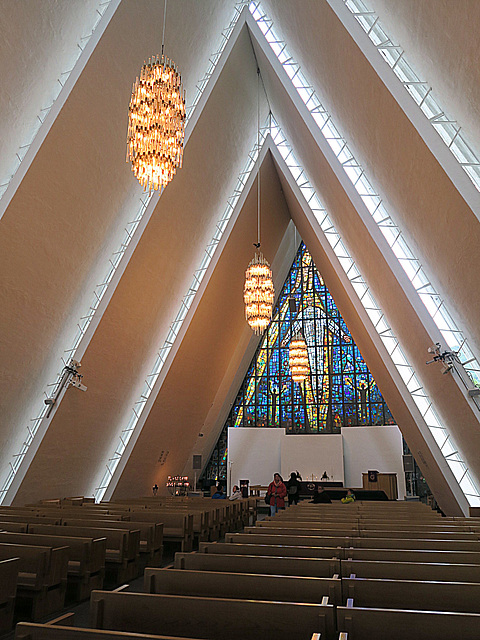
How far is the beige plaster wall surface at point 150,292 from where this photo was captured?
1053 centimetres

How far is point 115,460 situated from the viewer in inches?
513

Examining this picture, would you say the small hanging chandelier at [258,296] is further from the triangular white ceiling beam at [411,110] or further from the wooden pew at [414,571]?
Result: the wooden pew at [414,571]

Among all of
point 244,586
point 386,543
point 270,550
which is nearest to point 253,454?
point 386,543

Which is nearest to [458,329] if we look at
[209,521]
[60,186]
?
[209,521]

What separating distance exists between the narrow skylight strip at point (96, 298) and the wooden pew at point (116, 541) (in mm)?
4711

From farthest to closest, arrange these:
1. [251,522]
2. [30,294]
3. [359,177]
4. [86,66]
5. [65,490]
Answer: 1. [251,522]
2. [65,490]
3. [359,177]
4. [30,294]
5. [86,66]

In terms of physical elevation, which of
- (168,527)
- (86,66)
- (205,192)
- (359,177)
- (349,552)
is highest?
(205,192)

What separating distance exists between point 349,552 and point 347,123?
23.6 feet

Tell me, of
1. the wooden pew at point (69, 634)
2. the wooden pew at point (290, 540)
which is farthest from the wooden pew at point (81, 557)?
the wooden pew at point (69, 634)

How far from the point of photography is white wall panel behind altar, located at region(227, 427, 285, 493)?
766 inches

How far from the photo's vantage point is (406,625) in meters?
1.91

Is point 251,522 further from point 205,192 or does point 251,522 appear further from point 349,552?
point 349,552

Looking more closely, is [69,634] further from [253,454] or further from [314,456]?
[253,454]

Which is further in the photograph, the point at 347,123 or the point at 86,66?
the point at 347,123
